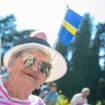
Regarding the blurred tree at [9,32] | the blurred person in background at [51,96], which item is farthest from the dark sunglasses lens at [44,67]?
the blurred tree at [9,32]

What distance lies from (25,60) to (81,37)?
1889 inches

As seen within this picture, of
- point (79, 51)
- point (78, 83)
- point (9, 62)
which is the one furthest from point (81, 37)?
point (9, 62)

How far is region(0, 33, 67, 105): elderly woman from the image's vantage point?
9.39ft

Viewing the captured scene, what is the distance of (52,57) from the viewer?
312 cm

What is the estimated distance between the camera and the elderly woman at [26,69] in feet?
9.39

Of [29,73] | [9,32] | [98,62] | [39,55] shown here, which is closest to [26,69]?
[29,73]

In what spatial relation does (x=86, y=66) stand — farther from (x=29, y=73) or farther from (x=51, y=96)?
(x=29, y=73)

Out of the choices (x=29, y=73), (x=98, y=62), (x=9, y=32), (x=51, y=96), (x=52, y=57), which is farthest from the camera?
(x=9, y=32)

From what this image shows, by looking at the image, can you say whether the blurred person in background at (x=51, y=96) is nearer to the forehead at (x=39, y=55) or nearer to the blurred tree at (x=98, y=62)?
the forehead at (x=39, y=55)

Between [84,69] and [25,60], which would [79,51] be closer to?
[84,69]

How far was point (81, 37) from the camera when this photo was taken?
167 feet

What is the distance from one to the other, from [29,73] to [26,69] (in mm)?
39

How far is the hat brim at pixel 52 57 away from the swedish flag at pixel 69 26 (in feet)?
10.1

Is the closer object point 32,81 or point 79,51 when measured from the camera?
point 32,81
